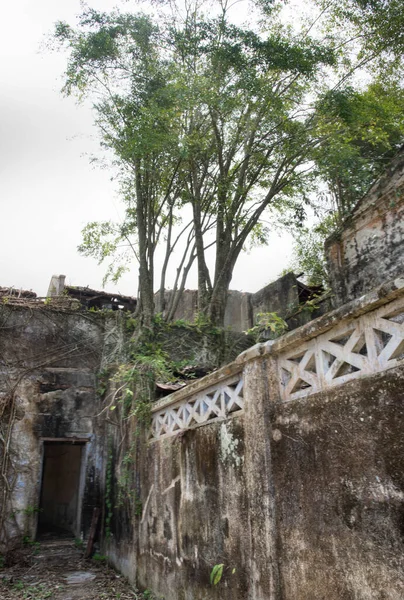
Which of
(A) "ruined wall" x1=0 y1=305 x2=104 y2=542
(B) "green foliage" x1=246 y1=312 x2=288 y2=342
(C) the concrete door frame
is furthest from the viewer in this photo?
(C) the concrete door frame

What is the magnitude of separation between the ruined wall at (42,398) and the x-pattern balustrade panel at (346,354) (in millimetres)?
6181

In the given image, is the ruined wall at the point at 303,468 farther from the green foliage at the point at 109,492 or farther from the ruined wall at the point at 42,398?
the ruined wall at the point at 42,398

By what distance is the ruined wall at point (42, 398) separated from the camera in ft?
26.5

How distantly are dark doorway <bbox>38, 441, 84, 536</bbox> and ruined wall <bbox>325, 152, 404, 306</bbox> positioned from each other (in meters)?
7.09

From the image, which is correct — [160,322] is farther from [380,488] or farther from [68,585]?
[380,488]

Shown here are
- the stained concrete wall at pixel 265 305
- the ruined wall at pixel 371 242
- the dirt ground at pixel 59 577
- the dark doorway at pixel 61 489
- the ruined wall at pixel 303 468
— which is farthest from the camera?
the dark doorway at pixel 61 489

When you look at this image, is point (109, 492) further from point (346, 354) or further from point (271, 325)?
point (346, 354)

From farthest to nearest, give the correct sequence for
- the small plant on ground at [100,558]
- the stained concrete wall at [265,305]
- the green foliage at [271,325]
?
the stained concrete wall at [265,305]
the small plant on ground at [100,558]
the green foliage at [271,325]

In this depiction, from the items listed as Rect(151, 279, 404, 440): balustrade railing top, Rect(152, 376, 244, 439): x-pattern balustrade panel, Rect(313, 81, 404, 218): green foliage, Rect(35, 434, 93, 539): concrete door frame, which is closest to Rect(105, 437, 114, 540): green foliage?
Rect(35, 434, 93, 539): concrete door frame

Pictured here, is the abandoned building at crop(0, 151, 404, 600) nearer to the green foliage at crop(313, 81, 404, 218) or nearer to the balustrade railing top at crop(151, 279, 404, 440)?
the balustrade railing top at crop(151, 279, 404, 440)

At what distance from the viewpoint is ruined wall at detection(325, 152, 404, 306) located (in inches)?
290

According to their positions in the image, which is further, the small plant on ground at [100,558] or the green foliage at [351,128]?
the green foliage at [351,128]

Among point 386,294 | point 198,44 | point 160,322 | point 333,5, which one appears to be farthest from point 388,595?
point 333,5

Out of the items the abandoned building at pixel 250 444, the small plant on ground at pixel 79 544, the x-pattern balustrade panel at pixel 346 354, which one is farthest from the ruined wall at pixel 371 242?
the small plant on ground at pixel 79 544
